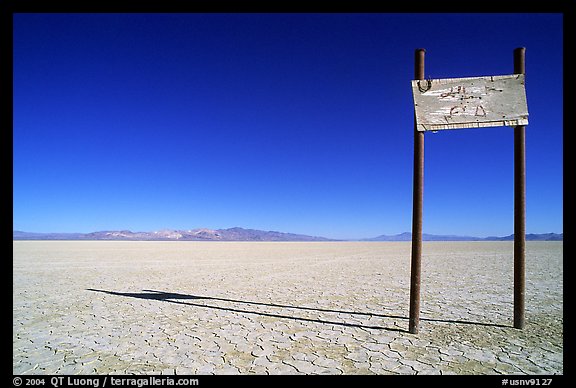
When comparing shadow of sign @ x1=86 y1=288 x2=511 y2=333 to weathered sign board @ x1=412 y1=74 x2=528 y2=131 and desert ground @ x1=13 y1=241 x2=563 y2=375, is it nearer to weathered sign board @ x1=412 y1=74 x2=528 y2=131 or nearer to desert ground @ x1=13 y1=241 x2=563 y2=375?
desert ground @ x1=13 y1=241 x2=563 y2=375

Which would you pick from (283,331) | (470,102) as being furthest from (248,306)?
(470,102)

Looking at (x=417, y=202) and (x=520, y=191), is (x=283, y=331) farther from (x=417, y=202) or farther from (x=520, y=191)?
(x=520, y=191)

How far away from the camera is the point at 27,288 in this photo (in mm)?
10273

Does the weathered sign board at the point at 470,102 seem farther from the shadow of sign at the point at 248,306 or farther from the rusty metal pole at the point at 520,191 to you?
the shadow of sign at the point at 248,306

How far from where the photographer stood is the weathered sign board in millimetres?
5023

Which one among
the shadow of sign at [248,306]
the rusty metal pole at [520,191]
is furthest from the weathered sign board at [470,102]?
the shadow of sign at [248,306]

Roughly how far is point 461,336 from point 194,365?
3.96 m

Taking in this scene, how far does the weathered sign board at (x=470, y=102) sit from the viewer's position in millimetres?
5023

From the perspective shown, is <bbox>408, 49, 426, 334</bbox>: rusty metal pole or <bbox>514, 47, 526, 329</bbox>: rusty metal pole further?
<bbox>408, 49, 426, 334</bbox>: rusty metal pole

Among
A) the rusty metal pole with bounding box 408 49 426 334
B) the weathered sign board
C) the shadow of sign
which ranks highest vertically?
the weathered sign board

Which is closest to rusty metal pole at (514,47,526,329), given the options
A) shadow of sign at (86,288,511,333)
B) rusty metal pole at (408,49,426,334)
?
shadow of sign at (86,288,511,333)

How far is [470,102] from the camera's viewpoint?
5.09m
